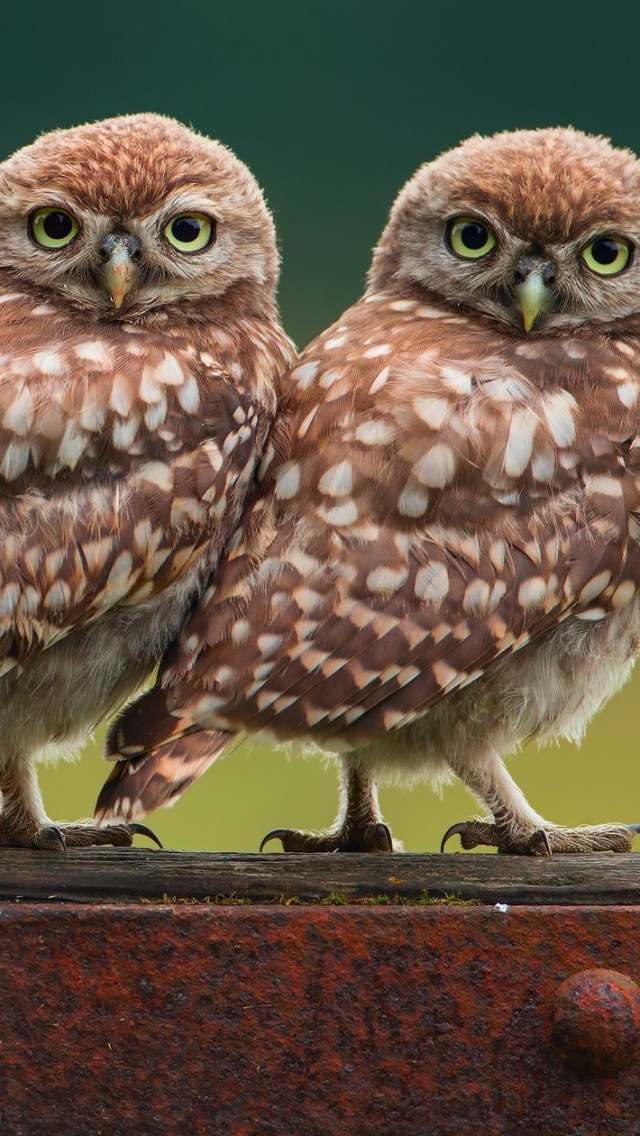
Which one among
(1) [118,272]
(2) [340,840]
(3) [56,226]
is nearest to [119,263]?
(1) [118,272]

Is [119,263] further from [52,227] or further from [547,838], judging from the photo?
[547,838]

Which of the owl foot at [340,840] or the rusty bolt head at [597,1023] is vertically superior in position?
the owl foot at [340,840]

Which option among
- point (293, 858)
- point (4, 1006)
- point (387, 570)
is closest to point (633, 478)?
point (387, 570)

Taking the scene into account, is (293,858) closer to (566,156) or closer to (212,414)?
(212,414)

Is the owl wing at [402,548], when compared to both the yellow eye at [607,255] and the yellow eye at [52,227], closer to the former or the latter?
the yellow eye at [607,255]

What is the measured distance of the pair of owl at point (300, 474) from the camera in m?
1.82

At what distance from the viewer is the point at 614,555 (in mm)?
1963

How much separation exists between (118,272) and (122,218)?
0.35 ft

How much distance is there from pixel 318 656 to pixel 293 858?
0.29m

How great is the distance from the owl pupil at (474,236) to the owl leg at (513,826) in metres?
0.86

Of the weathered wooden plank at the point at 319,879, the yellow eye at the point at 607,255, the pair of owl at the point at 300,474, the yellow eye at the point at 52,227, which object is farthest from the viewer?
the yellow eye at the point at 607,255

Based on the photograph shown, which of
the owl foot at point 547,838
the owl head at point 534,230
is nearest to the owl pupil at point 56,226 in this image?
the owl head at point 534,230

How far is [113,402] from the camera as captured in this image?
1.86 meters

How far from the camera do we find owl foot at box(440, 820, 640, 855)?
2.16 m
